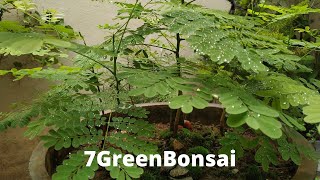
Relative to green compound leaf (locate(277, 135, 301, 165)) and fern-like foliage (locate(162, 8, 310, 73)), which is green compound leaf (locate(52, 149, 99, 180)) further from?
green compound leaf (locate(277, 135, 301, 165))

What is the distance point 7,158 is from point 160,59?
1405 millimetres

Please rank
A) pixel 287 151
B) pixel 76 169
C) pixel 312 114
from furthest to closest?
pixel 287 151 < pixel 76 169 < pixel 312 114

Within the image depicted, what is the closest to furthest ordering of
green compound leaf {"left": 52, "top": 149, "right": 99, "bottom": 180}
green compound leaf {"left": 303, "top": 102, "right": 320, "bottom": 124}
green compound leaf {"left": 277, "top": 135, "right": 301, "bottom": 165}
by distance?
1. green compound leaf {"left": 303, "top": 102, "right": 320, "bottom": 124}
2. green compound leaf {"left": 52, "top": 149, "right": 99, "bottom": 180}
3. green compound leaf {"left": 277, "top": 135, "right": 301, "bottom": 165}

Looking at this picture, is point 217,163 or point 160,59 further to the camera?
point 160,59

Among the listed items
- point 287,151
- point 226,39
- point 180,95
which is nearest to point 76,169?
point 180,95

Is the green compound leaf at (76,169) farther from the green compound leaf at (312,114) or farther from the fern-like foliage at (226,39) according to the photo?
the green compound leaf at (312,114)

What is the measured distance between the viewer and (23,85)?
304cm

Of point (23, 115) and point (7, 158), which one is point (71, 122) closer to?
point (23, 115)

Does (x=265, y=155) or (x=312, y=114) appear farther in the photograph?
(x=265, y=155)

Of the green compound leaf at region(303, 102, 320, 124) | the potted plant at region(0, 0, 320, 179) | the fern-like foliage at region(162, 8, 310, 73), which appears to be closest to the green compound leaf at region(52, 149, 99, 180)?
the potted plant at region(0, 0, 320, 179)

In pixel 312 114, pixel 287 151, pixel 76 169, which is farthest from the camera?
pixel 287 151

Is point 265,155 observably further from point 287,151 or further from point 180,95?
point 180,95

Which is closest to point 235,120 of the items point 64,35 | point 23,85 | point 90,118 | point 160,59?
point 90,118

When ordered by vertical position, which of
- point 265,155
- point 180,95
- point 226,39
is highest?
point 226,39
